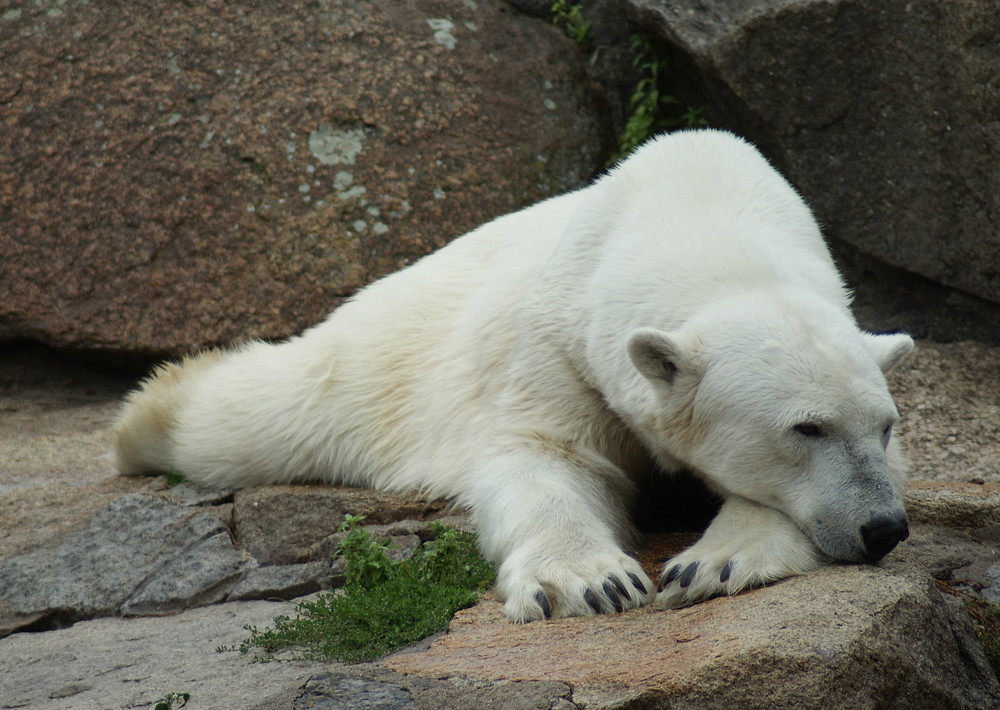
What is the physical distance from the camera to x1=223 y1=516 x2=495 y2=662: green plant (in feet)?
9.59

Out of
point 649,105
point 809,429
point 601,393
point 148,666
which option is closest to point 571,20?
point 649,105

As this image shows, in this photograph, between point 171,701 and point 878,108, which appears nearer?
point 171,701

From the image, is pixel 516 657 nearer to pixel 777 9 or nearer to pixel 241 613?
pixel 241 613

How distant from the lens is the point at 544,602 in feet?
9.66

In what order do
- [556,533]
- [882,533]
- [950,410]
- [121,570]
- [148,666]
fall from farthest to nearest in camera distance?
[950,410] → [121,570] → [556,533] → [148,666] → [882,533]

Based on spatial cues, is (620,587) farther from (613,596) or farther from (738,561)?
(738,561)

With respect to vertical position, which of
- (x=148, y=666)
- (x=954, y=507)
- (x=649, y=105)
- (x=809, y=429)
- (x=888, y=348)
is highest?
(x=649, y=105)

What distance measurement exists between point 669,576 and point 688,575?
0.09 m

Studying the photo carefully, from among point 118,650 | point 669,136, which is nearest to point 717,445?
point 669,136

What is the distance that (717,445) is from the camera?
323 cm

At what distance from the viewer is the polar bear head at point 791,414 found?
292cm

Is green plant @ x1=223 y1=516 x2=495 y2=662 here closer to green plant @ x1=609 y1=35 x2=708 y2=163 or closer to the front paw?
the front paw

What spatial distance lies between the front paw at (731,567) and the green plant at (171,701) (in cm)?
129

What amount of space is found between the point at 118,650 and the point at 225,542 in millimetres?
937
